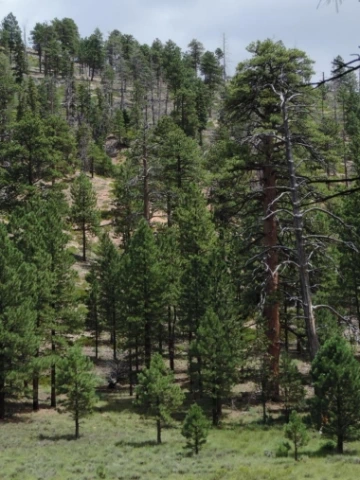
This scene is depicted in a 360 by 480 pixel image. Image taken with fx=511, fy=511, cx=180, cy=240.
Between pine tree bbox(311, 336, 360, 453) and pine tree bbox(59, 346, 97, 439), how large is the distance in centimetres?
1264

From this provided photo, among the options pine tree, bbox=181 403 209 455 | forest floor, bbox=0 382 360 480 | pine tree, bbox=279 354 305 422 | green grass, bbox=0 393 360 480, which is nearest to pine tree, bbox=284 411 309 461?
forest floor, bbox=0 382 360 480

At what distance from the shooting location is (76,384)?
91.4 ft

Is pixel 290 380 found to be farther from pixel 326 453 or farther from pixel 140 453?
pixel 140 453

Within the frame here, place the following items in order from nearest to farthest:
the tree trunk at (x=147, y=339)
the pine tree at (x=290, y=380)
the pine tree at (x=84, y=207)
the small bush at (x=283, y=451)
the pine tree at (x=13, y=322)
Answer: the small bush at (x=283, y=451)
the pine tree at (x=290, y=380)
the pine tree at (x=13, y=322)
the tree trunk at (x=147, y=339)
the pine tree at (x=84, y=207)

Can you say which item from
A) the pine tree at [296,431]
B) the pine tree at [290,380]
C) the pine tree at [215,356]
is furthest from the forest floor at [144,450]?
the pine tree at [215,356]

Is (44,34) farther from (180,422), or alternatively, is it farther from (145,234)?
(180,422)

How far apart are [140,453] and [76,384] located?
6.03 meters

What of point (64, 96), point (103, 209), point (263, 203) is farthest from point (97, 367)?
point (64, 96)

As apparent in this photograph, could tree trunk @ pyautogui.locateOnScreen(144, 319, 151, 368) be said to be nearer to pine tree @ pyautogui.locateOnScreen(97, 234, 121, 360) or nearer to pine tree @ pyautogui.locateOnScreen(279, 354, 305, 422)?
pine tree @ pyautogui.locateOnScreen(97, 234, 121, 360)

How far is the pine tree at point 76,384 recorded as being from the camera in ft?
91.2

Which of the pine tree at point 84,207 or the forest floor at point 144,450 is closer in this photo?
the forest floor at point 144,450

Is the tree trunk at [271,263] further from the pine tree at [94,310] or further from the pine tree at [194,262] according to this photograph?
the pine tree at [94,310]

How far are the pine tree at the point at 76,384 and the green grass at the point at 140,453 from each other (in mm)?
1485

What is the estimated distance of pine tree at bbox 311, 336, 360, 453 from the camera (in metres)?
20.8
